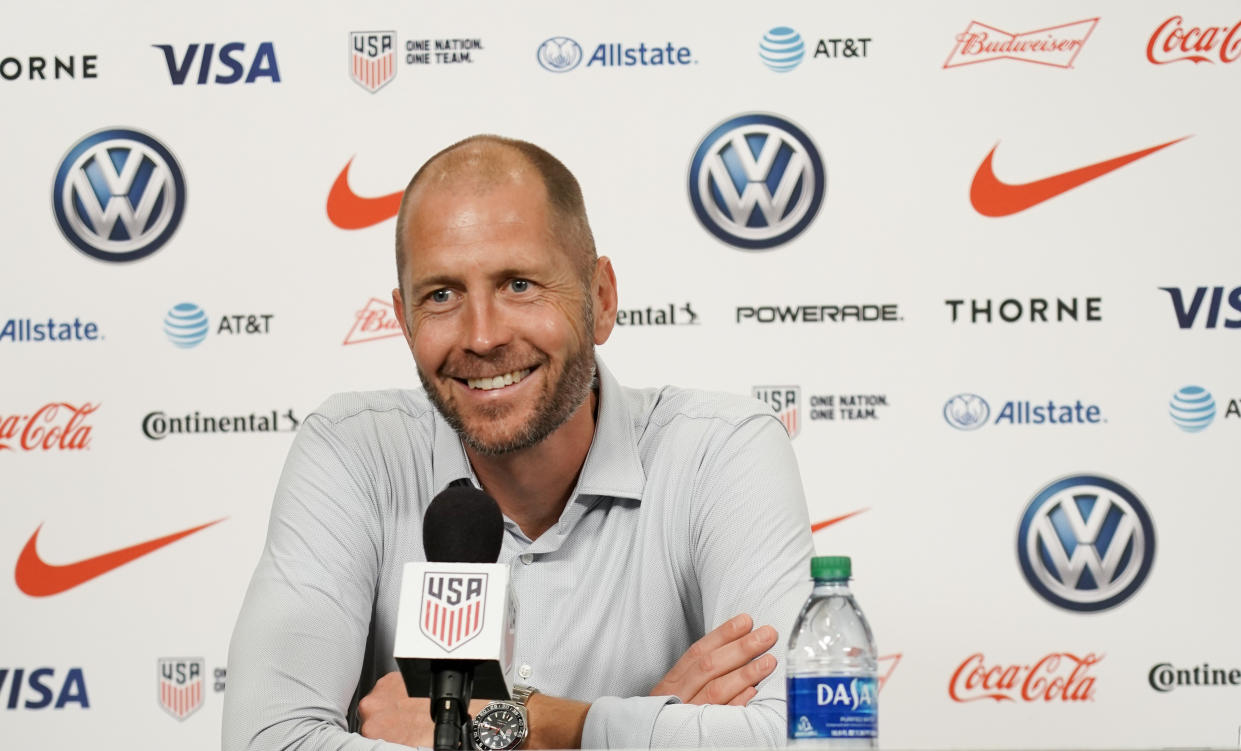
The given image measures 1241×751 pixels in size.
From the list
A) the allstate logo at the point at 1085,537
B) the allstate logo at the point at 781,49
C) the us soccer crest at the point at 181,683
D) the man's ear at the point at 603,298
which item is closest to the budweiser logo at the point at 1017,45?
the allstate logo at the point at 781,49

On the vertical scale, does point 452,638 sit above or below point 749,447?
below

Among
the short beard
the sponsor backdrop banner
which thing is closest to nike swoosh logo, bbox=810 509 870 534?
the sponsor backdrop banner

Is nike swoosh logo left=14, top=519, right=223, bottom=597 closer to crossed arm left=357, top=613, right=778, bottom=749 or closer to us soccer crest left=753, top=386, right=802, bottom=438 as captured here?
us soccer crest left=753, top=386, right=802, bottom=438

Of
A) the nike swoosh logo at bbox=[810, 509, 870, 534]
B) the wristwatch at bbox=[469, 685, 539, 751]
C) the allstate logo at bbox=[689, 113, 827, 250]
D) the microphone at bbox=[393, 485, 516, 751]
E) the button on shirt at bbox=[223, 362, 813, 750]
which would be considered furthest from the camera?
the allstate logo at bbox=[689, 113, 827, 250]

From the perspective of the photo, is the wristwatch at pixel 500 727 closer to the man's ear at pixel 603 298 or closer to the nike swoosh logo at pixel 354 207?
the man's ear at pixel 603 298

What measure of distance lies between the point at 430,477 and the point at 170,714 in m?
1.68

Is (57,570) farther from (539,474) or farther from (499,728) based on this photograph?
(499,728)

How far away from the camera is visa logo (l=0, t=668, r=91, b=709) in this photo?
135 inches

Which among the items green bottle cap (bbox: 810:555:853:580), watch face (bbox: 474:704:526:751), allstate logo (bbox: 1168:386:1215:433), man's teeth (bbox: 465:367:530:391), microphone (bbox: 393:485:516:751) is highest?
allstate logo (bbox: 1168:386:1215:433)

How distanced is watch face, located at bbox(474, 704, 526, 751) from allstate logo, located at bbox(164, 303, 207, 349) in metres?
2.02

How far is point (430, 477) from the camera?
85.3 inches

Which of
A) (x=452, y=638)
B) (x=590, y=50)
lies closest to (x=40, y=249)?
(x=590, y=50)

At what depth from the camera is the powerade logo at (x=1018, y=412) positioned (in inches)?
133

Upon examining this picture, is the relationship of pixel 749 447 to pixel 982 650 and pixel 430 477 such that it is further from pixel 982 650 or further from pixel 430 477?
pixel 982 650
